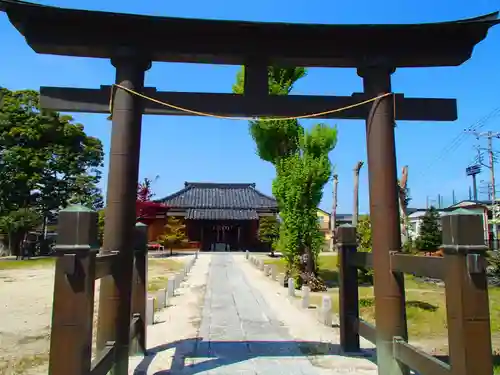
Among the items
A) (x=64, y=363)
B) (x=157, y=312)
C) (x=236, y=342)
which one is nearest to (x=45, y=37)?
(x=64, y=363)

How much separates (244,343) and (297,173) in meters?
9.18

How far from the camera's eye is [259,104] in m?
5.66

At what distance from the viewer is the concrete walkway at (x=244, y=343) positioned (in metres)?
5.70

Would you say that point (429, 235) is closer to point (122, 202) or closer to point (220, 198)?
point (220, 198)

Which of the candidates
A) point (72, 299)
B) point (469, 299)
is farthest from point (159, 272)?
point (469, 299)

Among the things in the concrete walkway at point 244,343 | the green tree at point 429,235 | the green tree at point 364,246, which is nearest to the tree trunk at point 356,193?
the green tree at point 429,235

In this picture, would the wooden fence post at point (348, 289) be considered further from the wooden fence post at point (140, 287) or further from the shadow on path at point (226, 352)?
the wooden fence post at point (140, 287)

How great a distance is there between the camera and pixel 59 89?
5434mm

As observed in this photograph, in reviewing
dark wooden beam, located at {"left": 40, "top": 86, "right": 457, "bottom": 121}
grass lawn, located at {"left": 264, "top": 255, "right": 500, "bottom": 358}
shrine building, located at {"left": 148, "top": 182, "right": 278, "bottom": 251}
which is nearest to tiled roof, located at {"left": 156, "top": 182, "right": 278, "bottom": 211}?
shrine building, located at {"left": 148, "top": 182, "right": 278, "bottom": 251}

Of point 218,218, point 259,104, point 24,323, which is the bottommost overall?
point 24,323

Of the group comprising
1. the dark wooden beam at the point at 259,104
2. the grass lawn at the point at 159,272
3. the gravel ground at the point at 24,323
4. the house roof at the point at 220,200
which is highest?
the house roof at the point at 220,200

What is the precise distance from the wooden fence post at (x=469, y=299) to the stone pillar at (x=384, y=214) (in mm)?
1570

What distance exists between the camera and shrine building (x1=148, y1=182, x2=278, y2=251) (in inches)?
1666

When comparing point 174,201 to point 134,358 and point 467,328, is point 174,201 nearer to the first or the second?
point 134,358
